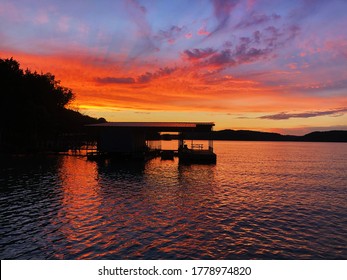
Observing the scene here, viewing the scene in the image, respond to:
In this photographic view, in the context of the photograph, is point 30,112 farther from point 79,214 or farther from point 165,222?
point 165,222

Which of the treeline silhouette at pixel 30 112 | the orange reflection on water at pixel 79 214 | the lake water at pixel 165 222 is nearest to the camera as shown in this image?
the lake water at pixel 165 222

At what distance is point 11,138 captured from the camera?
82.5 m

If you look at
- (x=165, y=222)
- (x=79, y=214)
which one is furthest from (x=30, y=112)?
(x=165, y=222)

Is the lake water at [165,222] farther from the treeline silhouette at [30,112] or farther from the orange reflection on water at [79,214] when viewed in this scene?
the treeline silhouette at [30,112]

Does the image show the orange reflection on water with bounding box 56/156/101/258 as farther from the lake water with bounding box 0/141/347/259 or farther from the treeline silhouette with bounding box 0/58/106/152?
the treeline silhouette with bounding box 0/58/106/152

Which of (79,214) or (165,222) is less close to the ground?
(79,214)

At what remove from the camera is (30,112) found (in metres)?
74.8

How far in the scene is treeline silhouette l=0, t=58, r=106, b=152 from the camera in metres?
75.6

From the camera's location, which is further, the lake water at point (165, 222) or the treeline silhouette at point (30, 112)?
the treeline silhouette at point (30, 112)

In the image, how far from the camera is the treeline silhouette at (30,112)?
7556 centimetres

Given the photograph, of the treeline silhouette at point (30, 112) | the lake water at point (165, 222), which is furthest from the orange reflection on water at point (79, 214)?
the treeline silhouette at point (30, 112)

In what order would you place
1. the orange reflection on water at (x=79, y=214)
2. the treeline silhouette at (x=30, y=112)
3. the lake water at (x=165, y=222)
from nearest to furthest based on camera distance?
the lake water at (x=165, y=222), the orange reflection on water at (x=79, y=214), the treeline silhouette at (x=30, y=112)
